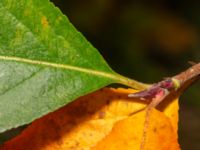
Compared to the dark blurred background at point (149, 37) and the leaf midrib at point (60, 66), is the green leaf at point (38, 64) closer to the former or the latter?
the leaf midrib at point (60, 66)

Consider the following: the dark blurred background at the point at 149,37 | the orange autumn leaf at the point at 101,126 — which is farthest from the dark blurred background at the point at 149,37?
the orange autumn leaf at the point at 101,126

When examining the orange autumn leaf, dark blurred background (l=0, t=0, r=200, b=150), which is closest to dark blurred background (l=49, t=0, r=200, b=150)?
dark blurred background (l=0, t=0, r=200, b=150)

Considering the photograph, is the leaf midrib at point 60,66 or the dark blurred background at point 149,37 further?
the dark blurred background at point 149,37

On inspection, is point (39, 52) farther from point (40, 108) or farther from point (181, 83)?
point (181, 83)

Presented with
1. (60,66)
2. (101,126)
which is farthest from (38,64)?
(101,126)

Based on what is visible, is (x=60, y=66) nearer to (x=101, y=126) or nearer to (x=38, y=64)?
(x=38, y=64)

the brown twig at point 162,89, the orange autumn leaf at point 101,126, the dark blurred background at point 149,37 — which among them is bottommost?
the dark blurred background at point 149,37

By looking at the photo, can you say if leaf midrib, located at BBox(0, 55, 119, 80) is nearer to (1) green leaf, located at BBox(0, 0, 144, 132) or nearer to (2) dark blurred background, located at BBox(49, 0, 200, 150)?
(1) green leaf, located at BBox(0, 0, 144, 132)
